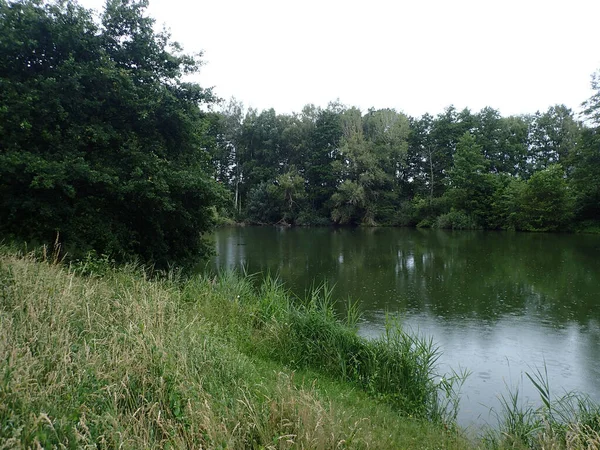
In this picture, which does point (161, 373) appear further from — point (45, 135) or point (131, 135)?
point (131, 135)

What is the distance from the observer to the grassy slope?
256 centimetres

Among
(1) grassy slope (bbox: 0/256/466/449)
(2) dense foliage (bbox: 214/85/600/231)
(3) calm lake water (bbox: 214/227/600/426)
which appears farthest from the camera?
(2) dense foliage (bbox: 214/85/600/231)

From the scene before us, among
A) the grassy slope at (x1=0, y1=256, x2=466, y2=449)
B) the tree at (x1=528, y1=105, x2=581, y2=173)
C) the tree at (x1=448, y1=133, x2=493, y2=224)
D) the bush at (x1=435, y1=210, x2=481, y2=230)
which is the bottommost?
the grassy slope at (x1=0, y1=256, x2=466, y2=449)

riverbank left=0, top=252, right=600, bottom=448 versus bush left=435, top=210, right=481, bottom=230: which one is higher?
bush left=435, top=210, right=481, bottom=230

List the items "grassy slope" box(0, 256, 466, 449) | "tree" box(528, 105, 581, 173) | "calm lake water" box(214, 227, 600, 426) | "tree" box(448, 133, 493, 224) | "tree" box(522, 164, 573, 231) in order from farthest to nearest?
"tree" box(528, 105, 581, 173), "tree" box(448, 133, 493, 224), "tree" box(522, 164, 573, 231), "calm lake water" box(214, 227, 600, 426), "grassy slope" box(0, 256, 466, 449)

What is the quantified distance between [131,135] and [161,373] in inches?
332

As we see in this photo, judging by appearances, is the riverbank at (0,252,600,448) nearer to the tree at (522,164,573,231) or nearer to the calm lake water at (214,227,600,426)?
the calm lake water at (214,227,600,426)

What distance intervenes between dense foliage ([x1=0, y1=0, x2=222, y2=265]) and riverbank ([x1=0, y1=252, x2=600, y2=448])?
11.9 ft

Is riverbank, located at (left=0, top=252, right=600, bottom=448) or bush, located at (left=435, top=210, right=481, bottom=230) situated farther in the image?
bush, located at (left=435, top=210, right=481, bottom=230)

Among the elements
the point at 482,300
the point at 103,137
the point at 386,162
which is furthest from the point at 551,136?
the point at 103,137

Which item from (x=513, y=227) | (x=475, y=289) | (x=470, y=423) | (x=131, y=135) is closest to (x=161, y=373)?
(x=470, y=423)

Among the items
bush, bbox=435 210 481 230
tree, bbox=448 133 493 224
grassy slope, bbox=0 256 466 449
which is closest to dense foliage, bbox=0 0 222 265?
grassy slope, bbox=0 256 466 449

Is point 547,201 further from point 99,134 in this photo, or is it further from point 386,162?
point 99,134

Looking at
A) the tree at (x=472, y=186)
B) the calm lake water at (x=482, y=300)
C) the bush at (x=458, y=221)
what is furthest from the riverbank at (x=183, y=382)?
the tree at (x=472, y=186)
